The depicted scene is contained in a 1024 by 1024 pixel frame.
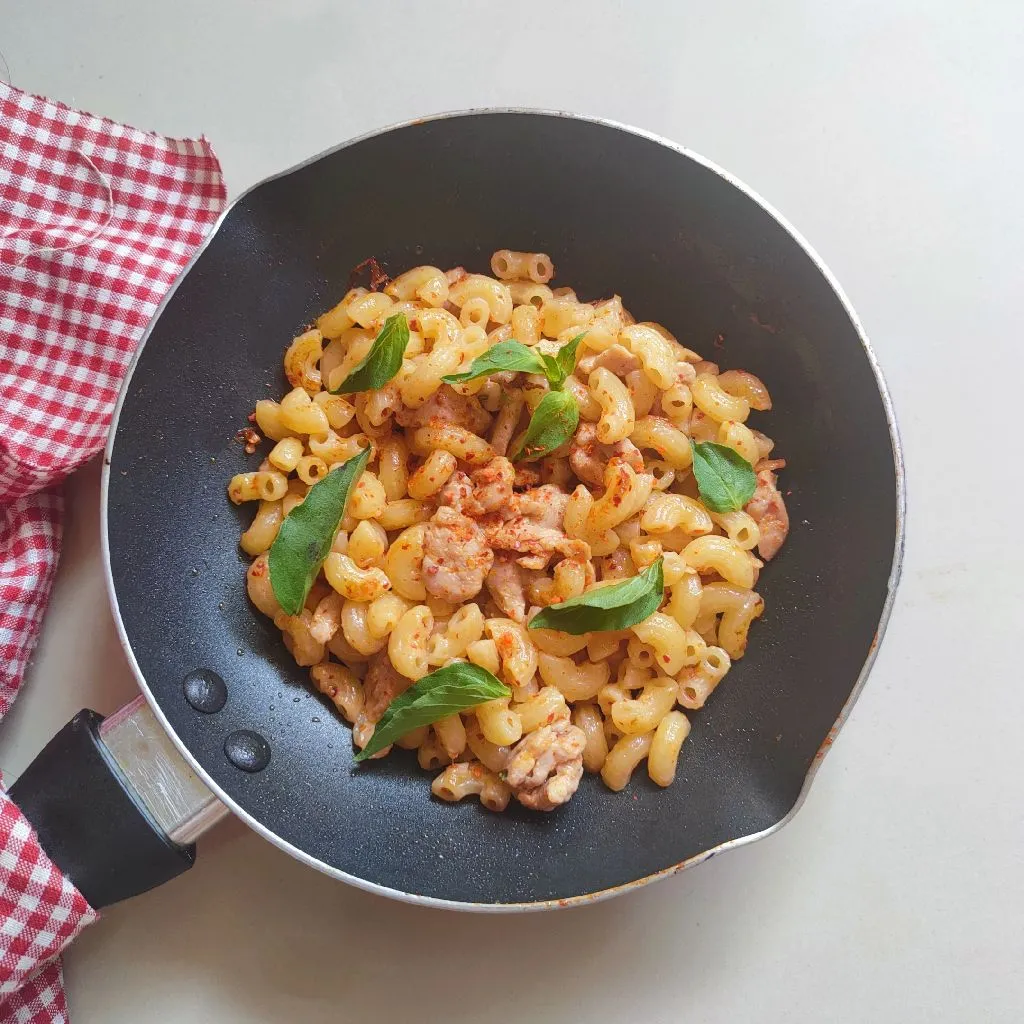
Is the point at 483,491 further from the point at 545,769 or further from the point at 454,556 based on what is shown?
the point at 545,769

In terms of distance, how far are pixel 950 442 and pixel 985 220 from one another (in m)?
0.46

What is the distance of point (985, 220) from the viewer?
6.21 feet

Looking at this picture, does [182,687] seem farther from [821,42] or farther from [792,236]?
[821,42]

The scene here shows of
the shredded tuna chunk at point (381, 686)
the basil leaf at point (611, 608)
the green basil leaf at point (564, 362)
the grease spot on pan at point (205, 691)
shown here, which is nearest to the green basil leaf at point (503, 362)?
the green basil leaf at point (564, 362)

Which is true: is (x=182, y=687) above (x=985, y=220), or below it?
below

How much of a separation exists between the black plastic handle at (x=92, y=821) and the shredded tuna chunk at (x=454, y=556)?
1.84 ft

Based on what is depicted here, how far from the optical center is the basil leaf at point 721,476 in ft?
5.14

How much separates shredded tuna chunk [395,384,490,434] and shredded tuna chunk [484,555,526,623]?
9.7 inches

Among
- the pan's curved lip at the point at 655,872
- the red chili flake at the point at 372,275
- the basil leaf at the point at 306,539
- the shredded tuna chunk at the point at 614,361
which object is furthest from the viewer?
the red chili flake at the point at 372,275

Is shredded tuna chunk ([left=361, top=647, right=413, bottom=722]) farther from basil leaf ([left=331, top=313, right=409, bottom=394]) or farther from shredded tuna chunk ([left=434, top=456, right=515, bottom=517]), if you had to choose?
basil leaf ([left=331, top=313, right=409, bottom=394])

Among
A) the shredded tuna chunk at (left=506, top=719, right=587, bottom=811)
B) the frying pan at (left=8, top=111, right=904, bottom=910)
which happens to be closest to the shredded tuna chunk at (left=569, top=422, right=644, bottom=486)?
the frying pan at (left=8, top=111, right=904, bottom=910)

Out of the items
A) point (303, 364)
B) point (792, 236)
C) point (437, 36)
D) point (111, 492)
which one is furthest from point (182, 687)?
point (437, 36)

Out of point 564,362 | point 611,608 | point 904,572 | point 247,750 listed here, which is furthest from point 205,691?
point 904,572

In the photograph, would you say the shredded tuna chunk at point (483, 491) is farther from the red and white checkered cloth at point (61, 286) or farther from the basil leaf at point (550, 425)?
the red and white checkered cloth at point (61, 286)
